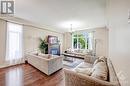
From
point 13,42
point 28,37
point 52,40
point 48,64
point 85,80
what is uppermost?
point 28,37

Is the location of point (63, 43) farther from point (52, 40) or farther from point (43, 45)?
point (43, 45)

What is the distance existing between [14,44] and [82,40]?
596cm

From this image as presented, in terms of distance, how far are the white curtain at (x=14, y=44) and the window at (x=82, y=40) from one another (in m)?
5.43

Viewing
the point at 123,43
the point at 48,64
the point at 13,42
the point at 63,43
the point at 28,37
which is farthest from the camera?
the point at 63,43

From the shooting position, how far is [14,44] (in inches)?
211

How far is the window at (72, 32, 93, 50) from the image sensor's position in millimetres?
8594

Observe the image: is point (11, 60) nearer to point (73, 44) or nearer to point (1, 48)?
point (1, 48)

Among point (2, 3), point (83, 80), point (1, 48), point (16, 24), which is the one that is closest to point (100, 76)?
point (83, 80)

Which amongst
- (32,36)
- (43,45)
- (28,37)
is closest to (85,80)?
(28,37)

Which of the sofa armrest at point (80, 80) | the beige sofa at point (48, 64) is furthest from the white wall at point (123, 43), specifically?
the beige sofa at point (48, 64)

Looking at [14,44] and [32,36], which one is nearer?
[14,44]

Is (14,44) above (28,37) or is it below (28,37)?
below

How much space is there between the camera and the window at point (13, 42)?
16.6ft

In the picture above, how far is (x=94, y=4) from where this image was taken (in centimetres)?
344
